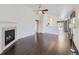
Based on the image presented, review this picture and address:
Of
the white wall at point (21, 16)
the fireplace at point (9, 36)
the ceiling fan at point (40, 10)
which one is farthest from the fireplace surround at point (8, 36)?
the ceiling fan at point (40, 10)

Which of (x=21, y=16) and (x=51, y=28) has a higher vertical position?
(x=21, y=16)

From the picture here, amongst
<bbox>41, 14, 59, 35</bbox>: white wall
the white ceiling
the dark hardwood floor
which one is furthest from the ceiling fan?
the dark hardwood floor

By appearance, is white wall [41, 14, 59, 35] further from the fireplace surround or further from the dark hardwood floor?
the fireplace surround

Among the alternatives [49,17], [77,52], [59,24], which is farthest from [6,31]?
[77,52]

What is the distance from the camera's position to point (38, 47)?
6.54ft

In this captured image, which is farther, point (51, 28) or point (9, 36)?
point (51, 28)

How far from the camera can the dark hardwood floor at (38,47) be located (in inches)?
77.7

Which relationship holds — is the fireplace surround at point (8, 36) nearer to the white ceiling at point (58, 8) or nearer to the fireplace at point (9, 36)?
the fireplace at point (9, 36)

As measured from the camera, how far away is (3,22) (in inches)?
75.3

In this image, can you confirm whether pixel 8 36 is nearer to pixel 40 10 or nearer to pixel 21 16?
pixel 21 16

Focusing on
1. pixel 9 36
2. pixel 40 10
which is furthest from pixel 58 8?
pixel 9 36

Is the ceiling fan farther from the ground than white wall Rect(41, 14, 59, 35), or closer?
farther from the ground

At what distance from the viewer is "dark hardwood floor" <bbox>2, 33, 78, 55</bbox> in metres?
1.97
